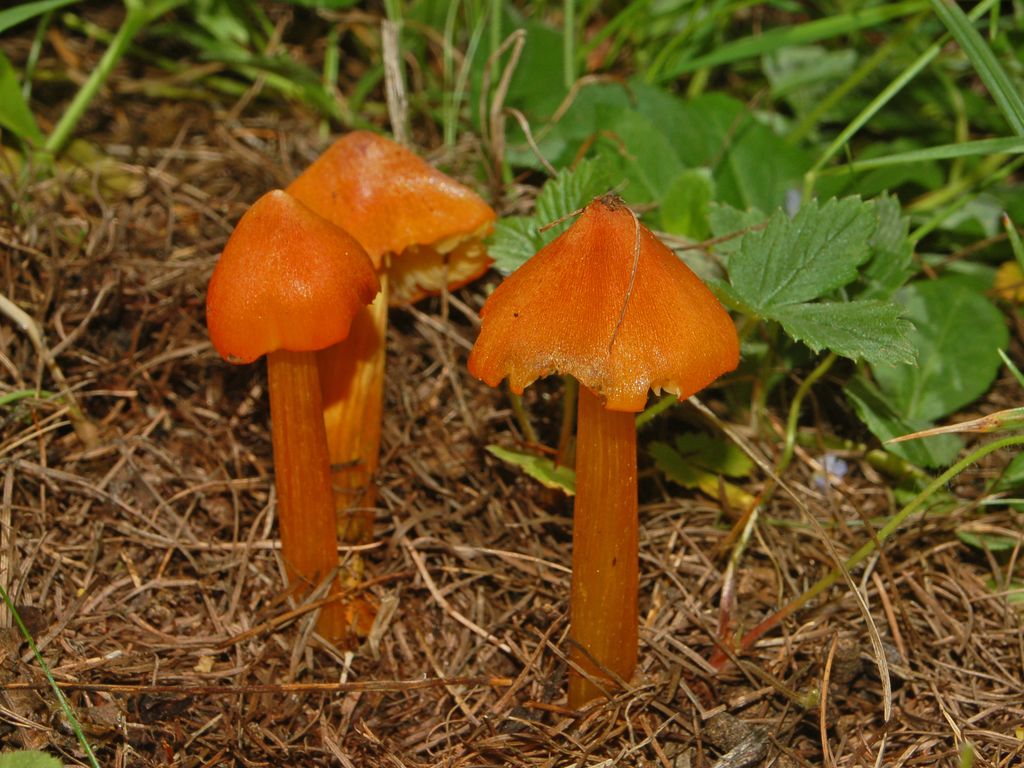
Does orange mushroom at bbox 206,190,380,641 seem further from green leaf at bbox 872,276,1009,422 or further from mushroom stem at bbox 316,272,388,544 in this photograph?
green leaf at bbox 872,276,1009,422

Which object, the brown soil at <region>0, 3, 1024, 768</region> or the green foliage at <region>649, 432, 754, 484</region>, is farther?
the green foliage at <region>649, 432, 754, 484</region>

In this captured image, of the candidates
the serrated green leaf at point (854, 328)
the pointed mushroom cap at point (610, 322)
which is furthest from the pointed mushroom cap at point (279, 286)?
the serrated green leaf at point (854, 328)

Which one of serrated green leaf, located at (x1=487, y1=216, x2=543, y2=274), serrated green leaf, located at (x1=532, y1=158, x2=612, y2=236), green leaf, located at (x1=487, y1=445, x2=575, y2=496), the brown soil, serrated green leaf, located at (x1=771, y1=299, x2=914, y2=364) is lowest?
the brown soil

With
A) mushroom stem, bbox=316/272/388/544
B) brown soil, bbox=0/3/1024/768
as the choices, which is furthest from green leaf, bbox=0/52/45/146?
mushroom stem, bbox=316/272/388/544

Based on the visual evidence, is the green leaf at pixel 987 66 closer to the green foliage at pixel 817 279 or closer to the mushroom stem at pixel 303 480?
the green foliage at pixel 817 279

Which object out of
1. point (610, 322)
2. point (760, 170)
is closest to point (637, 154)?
point (760, 170)

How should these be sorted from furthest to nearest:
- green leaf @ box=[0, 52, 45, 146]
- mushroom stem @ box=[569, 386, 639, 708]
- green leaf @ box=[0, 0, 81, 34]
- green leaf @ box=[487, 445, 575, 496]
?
green leaf @ box=[0, 52, 45, 146] < green leaf @ box=[0, 0, 81, 34] < green leaf @ box=[487, 445, 575, 496] < mushroom stem @ box=[569, 386, 639, 708]
